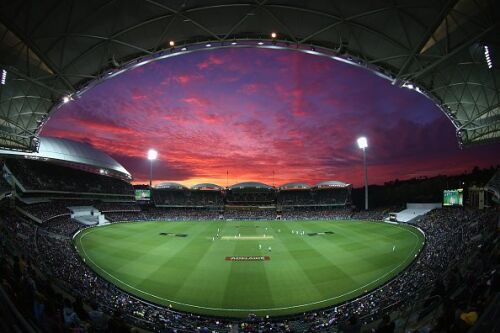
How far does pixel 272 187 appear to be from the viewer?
314 ft

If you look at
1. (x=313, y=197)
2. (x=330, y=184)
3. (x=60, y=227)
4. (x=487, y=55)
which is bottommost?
(x=60, y=227)

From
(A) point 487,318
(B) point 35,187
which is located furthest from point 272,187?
(A) point 487,318

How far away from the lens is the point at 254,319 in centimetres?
1559

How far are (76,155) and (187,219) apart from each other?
31.4 m

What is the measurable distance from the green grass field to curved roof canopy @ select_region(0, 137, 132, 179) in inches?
875

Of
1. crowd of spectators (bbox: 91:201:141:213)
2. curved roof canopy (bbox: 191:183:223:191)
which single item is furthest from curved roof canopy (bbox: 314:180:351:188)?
crowd of spectators (bbox: 91:201:141:213)

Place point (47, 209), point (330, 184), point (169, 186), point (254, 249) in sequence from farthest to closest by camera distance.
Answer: point (169, 186), point (330, 184), point (47, 209), point (254, 249)

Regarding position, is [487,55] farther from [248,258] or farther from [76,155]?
[76,155]

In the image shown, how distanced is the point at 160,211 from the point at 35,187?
35.8 metres

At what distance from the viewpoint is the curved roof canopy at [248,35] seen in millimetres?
10195

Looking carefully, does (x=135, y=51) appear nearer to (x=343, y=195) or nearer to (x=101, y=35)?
(x=101, y=35)

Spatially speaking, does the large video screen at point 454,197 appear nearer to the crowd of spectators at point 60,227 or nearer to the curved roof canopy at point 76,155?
the crowd of spectators at point 60,227

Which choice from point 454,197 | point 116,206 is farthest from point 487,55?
point 116,206

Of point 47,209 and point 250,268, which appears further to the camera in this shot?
point 47,209
